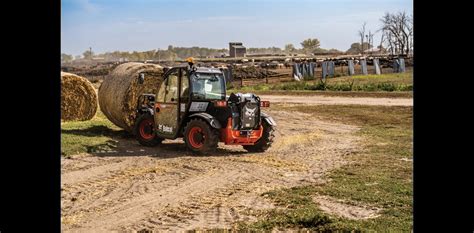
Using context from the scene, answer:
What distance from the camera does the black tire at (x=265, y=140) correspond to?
1159cm

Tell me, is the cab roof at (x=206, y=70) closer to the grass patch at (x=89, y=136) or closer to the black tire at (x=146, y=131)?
the black tire at (x=146, y=131)

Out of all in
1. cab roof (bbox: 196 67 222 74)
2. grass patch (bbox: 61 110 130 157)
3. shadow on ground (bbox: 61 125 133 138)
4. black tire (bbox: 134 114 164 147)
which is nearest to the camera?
cab roof (bbox: 196 67 222 74)

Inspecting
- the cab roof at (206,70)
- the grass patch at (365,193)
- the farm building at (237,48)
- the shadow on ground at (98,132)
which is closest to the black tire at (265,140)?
the cab roof at (206,70)

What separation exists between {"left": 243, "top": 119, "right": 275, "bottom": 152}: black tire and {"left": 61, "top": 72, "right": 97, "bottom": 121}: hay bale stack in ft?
20.8

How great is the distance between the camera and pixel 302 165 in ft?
32.4

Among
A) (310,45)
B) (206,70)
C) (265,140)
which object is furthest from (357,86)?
(310,45)

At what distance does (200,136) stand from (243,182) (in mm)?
2902

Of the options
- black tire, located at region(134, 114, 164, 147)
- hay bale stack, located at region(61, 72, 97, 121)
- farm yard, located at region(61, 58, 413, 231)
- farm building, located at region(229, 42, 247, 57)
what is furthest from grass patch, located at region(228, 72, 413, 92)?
black tire, located at region(134, 114, 164, 147)

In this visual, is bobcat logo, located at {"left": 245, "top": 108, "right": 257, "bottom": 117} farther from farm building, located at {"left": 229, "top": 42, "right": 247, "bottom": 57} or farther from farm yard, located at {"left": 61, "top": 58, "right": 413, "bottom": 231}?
farm building, located at {"left": 229, "top": 42, "right": 247, "bottom": 57}

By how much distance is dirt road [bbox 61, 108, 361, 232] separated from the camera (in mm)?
6355

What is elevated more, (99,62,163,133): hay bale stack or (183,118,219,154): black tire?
(99,62,163,133): hay bale stack
